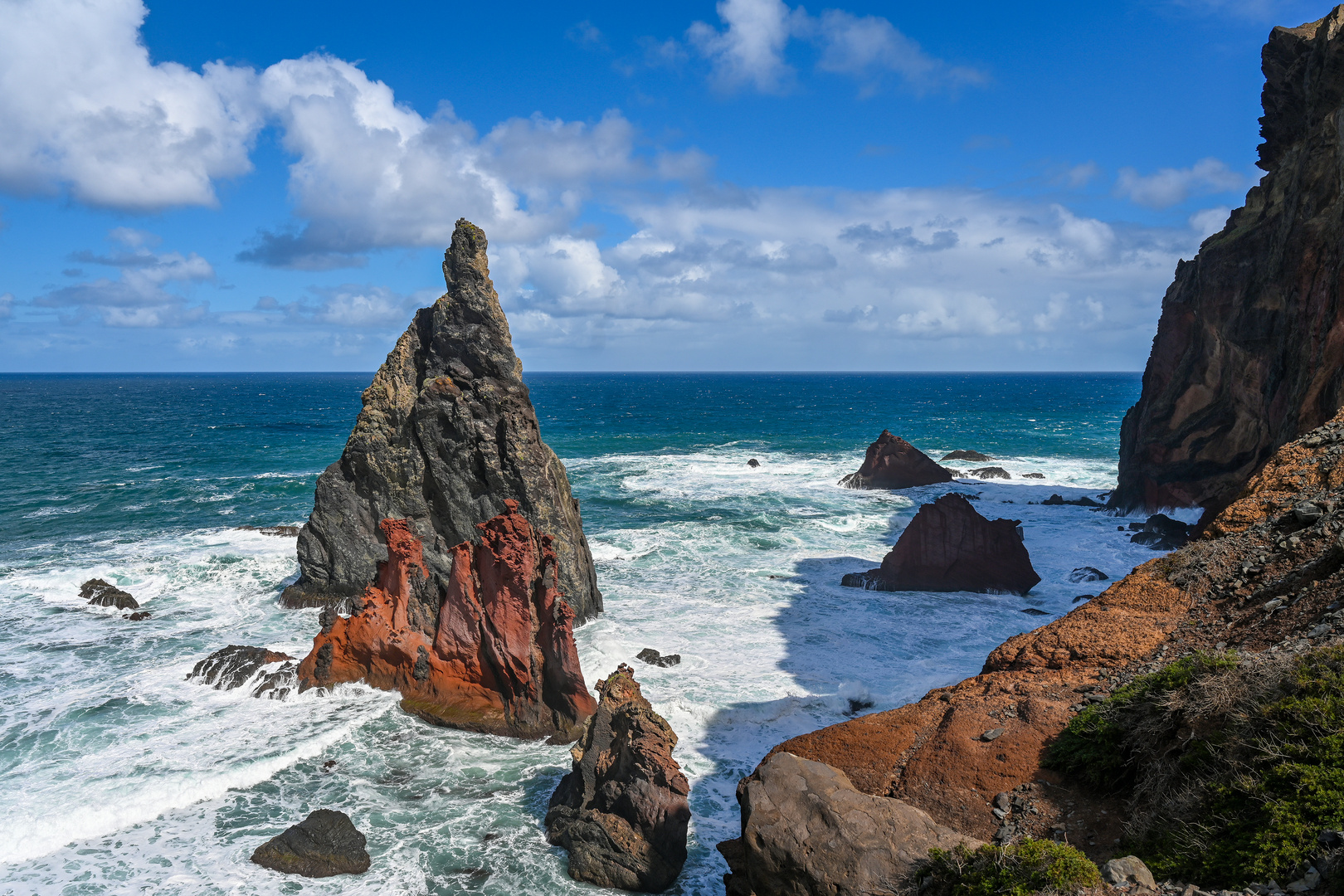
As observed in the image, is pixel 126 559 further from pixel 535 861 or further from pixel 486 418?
pixel 535 861

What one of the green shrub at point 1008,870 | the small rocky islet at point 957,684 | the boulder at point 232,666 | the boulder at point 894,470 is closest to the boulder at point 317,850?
the small rocky islet at point 957,684

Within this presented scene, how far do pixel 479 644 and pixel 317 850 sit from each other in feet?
22.8

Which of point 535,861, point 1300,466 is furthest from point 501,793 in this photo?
point 1300,466

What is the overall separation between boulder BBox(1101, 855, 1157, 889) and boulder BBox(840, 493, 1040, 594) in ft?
78.5

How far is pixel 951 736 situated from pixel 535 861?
8516 mm

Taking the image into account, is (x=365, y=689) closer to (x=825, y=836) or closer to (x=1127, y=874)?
(x=825, y=836)

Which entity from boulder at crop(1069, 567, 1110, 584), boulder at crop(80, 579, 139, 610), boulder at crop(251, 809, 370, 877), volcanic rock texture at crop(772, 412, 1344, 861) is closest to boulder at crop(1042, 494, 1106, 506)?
boulder at crop(1069, 567, 1110, 584)

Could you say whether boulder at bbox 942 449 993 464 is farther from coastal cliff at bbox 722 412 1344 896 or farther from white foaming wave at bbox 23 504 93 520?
white foaming wave at bbox 23 504 93 520

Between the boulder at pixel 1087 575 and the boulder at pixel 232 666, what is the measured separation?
103 feet

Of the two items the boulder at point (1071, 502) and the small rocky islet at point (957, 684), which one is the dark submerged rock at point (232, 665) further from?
the boulder at point (1071, 502)

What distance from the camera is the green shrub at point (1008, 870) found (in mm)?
7980

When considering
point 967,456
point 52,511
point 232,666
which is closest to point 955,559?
point 232,666

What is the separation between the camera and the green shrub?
314 inches

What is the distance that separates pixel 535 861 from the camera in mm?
14617
